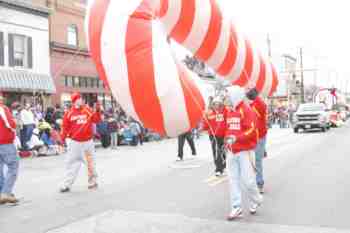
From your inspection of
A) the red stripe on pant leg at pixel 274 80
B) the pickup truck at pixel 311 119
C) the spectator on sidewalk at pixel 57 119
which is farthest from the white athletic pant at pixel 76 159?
the pickup truck at pixel 311 119

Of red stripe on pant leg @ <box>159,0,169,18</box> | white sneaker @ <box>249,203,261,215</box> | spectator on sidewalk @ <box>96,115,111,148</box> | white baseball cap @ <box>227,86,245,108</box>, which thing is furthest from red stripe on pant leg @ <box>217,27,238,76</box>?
spectator on sidewalk @ <box>96,115,111,148</box>

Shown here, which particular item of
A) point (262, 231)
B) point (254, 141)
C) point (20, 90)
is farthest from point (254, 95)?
point (20, 90)

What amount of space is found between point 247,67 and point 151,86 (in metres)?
1.93

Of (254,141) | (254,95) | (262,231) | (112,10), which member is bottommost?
(262,231)

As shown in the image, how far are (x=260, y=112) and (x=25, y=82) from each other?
18.9 m

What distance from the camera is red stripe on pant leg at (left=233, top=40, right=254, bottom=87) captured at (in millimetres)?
6166

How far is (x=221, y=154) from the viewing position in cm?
1128

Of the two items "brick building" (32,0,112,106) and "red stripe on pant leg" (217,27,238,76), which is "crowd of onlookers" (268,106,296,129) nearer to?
"brick building" (32,0,112,106)

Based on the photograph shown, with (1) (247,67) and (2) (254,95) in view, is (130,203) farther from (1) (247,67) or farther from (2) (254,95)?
(1) (247,67)

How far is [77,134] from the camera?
32.1ft

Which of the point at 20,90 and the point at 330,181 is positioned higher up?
the point at 20,90

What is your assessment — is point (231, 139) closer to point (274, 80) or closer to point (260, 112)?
point (274, 80)

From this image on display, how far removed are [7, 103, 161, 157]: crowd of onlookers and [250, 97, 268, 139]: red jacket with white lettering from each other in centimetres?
673

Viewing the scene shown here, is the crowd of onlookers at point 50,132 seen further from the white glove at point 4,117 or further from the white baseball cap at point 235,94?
the white baseball cap at point 235,94
